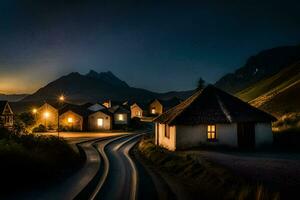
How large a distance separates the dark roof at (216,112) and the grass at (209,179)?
15.7 feet

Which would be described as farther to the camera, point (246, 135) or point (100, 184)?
point (246, 135)

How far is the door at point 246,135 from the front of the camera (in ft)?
84.3

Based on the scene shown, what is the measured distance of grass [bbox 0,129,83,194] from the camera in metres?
14.6

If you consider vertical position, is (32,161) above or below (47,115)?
below

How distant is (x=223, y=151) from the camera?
2416cm

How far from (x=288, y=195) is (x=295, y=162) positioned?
8.32 meters

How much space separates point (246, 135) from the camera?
2586cm

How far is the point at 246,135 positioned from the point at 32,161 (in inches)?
770

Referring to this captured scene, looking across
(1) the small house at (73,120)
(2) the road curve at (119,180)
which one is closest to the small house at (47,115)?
(1) the small house at (73,120)

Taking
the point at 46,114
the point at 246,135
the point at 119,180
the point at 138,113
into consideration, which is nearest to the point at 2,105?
the point at 46,114

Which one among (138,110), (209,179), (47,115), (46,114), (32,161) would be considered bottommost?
(209,179)

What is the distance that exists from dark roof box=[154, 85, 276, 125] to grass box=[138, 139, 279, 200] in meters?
4.78

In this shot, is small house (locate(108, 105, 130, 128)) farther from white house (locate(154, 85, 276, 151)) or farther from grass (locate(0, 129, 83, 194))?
grass (locate(0, 129, 83, 194))

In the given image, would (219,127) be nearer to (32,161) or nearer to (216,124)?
(216,124)
